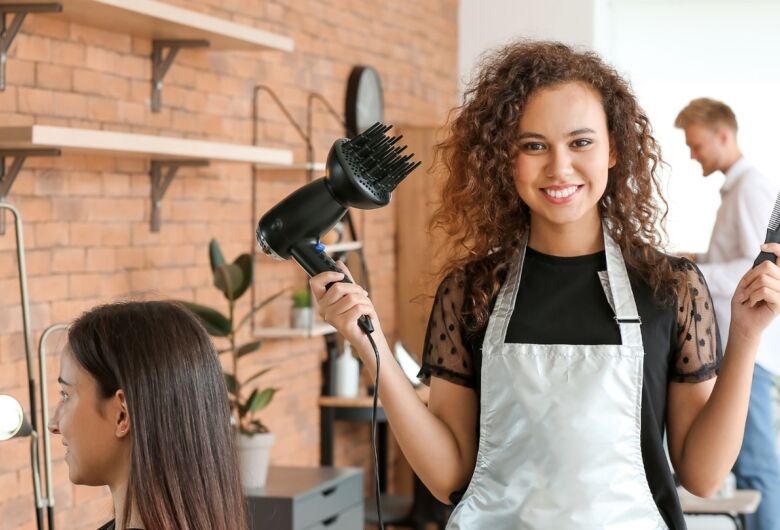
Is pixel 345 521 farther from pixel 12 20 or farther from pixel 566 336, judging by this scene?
pixel 566 336

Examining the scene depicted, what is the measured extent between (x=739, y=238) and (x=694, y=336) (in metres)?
2.67

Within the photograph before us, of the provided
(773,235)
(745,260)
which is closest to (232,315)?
(745,260)

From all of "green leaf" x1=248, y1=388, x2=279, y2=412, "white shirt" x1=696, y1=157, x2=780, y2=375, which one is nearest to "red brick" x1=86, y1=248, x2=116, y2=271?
"green leaf" x1=248, y1=388, x2=279, y2=412

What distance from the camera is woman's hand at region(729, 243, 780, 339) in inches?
61.6

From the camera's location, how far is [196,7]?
3863mm

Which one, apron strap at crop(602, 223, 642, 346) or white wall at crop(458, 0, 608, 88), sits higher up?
white wall at crop(458, 0, 608, 88)

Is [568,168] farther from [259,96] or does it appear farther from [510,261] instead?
[259,96]

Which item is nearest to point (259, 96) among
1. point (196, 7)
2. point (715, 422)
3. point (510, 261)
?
point (196, 7)

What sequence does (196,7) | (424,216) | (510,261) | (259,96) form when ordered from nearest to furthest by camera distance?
(510,261), (196,7), (259,96), (424,216)

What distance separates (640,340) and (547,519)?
28 cm

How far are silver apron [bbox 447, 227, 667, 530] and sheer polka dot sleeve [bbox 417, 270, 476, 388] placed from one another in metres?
0.06

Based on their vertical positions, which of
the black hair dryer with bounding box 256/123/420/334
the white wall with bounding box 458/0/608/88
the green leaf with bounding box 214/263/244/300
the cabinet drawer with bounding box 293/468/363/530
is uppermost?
the white wall with bounding box 458/0/608/88

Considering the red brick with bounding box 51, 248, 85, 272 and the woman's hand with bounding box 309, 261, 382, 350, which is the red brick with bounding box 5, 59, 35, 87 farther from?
the woman's hand with bounding box 309, 261, 382, 350

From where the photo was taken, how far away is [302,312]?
4.40 m
